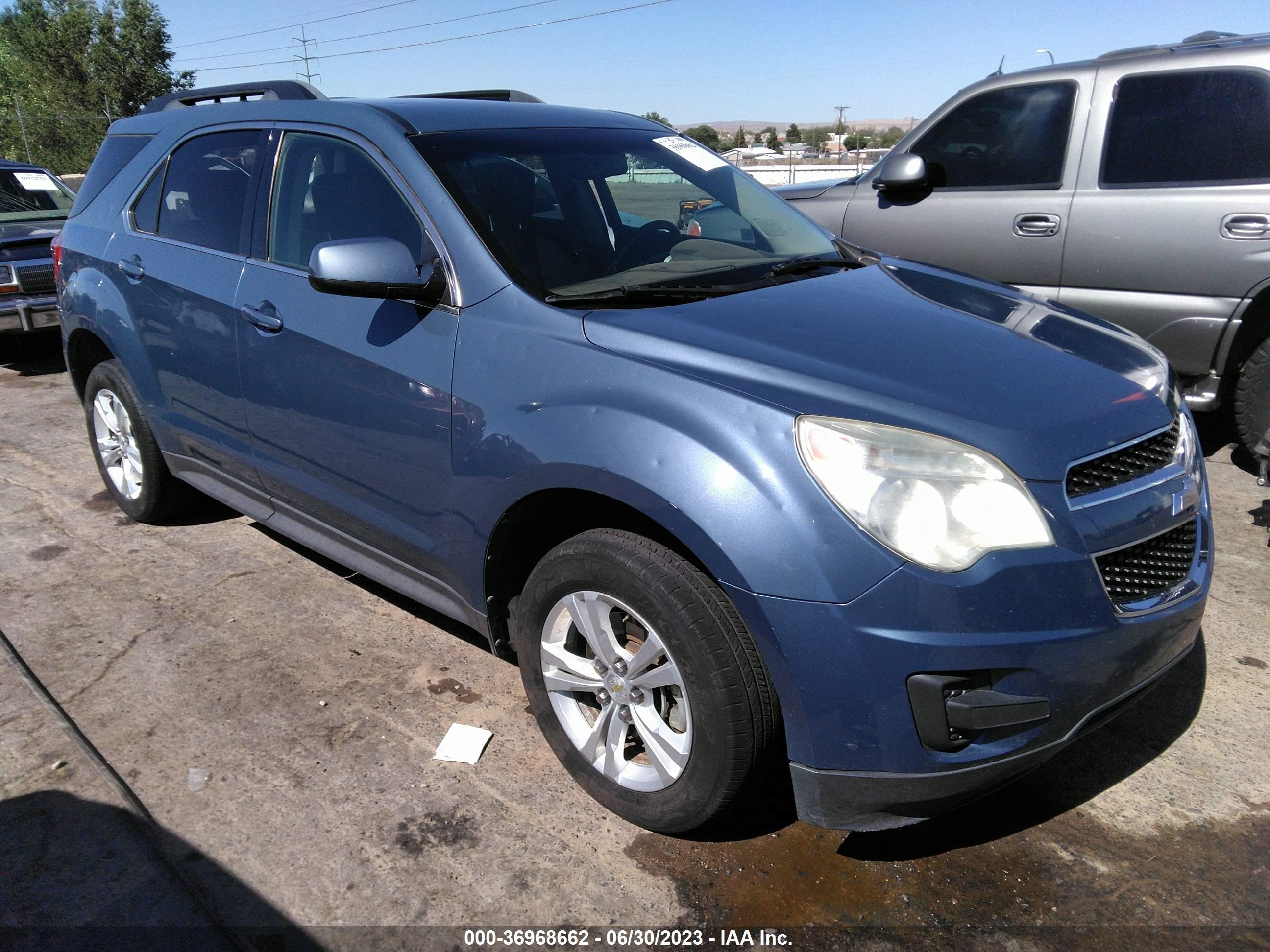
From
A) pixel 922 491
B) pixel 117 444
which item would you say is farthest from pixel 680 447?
pixel 117 444

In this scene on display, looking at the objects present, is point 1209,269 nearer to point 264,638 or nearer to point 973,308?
point 973,308

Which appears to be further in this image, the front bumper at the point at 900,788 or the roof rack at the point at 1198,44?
the roof rack at the point at 1198,44

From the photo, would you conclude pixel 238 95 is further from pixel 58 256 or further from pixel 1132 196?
pixel 1132 196

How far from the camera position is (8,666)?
3.31 metres

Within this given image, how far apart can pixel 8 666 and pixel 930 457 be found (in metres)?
3.19

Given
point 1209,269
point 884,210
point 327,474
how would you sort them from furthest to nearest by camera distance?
point 884,210
point 1209,269
point 327,474

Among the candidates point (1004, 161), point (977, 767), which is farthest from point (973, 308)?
point (1004, 161)

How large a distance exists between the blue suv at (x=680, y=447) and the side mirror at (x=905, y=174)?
5.70ft

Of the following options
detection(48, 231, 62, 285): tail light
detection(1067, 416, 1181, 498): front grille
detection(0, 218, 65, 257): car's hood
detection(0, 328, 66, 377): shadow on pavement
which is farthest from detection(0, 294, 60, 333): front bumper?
detection(1067, 416, 1181, 498): front grille

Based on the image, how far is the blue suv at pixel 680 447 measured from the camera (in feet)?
6.51

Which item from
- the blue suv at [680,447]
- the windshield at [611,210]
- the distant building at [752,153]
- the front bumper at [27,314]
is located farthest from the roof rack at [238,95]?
the distant building at [752,153]

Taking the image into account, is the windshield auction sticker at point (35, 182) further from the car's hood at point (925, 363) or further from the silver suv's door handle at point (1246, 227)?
the silver suv's door handle at point (1246, 227)

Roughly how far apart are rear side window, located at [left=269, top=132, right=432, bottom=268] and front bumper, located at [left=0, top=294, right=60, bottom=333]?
17.8ft

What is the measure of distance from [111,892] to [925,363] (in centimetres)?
237
